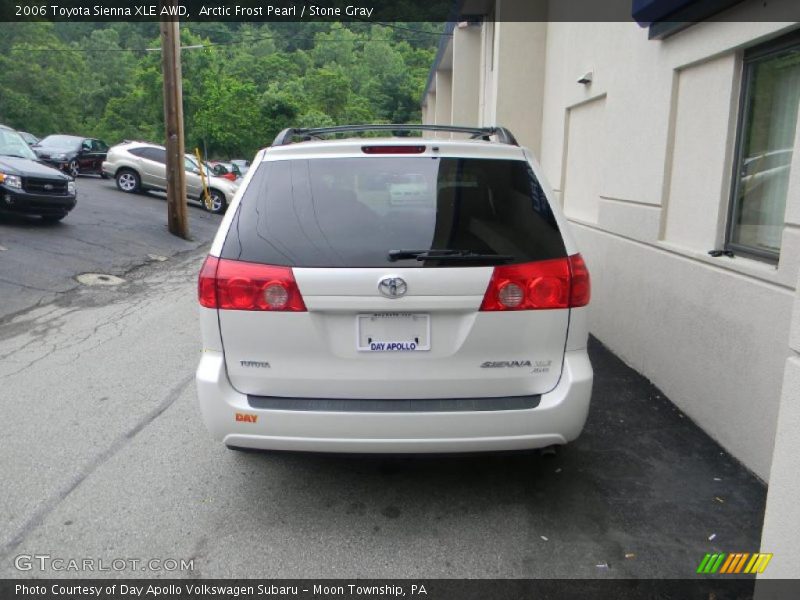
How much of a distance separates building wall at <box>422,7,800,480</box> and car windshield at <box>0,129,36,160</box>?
426 inches

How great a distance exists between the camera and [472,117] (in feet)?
56.5

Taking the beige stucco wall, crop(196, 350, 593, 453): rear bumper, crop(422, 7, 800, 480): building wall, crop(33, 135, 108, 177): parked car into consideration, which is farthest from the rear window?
crop(33, 135, 108, 177): parked car

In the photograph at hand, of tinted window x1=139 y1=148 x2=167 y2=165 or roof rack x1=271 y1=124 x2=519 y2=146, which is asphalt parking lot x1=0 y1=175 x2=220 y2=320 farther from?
roof rack x1=271 y1=124 x2=519 y2=146

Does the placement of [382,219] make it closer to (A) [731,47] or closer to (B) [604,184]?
(A) [731,47]

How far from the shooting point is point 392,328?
3.02 meters

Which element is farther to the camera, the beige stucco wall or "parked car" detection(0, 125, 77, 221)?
the beige stucco wall

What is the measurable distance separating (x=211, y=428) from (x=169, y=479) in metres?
0.84

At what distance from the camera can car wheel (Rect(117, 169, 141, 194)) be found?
68.2 ft

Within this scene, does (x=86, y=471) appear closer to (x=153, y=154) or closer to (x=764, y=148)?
(x=764, y=148)

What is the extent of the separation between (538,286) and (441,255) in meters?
0.49

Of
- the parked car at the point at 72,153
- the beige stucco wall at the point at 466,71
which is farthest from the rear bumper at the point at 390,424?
the parked car at the point at 72,153

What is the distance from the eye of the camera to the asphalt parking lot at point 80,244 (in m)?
8.85

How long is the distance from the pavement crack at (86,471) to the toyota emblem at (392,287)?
7.01 feet

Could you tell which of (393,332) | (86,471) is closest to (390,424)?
(393,332)
